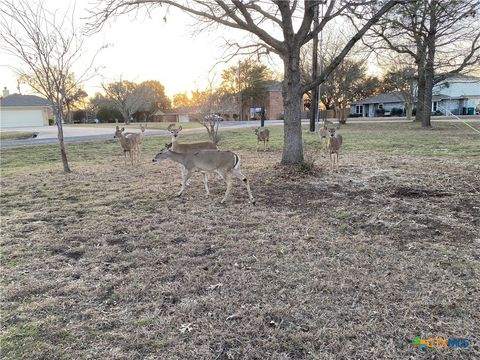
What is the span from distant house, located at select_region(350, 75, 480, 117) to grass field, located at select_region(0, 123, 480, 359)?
42.9 meters

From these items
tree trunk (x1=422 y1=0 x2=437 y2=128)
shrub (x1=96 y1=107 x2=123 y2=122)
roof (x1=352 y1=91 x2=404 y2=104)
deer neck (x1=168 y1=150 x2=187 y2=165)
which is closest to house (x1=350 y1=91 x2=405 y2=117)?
roof (x1=352 y1=91 x2=404 y2=104)

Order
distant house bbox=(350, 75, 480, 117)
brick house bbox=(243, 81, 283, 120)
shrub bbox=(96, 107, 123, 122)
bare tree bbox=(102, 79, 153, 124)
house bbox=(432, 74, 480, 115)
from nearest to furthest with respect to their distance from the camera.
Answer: bare tree bbox=(102, 79, 153, 124), distant house bbox=(350, 75, 480, 117), house bbox=(432, 74, 480, 115), brick house bbox=(243, 81, 283, 120), shrub bbox=(96, 107, 123, 122)

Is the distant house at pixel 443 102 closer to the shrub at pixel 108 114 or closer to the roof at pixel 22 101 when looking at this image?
the shrub at pixel 108 114

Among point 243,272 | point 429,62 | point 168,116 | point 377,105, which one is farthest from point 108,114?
point 243,272

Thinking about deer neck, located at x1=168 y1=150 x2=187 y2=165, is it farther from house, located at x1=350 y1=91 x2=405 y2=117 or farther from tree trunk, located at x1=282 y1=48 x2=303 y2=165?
house, located at x1=350 y1=91 x2=405 y2=117

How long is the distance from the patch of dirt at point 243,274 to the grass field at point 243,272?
2 cm

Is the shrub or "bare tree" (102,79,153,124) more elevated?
"bare tree" (102,79,153,124)

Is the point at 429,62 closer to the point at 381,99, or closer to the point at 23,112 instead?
the point at 381,99

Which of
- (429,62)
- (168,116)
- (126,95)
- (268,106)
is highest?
(126,95)

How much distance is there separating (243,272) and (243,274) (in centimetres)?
5

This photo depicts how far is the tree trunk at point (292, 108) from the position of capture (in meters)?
9.20

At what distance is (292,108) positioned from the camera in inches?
369

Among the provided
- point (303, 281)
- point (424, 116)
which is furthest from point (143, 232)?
point (424, 116)

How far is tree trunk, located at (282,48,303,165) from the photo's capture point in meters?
9.20
